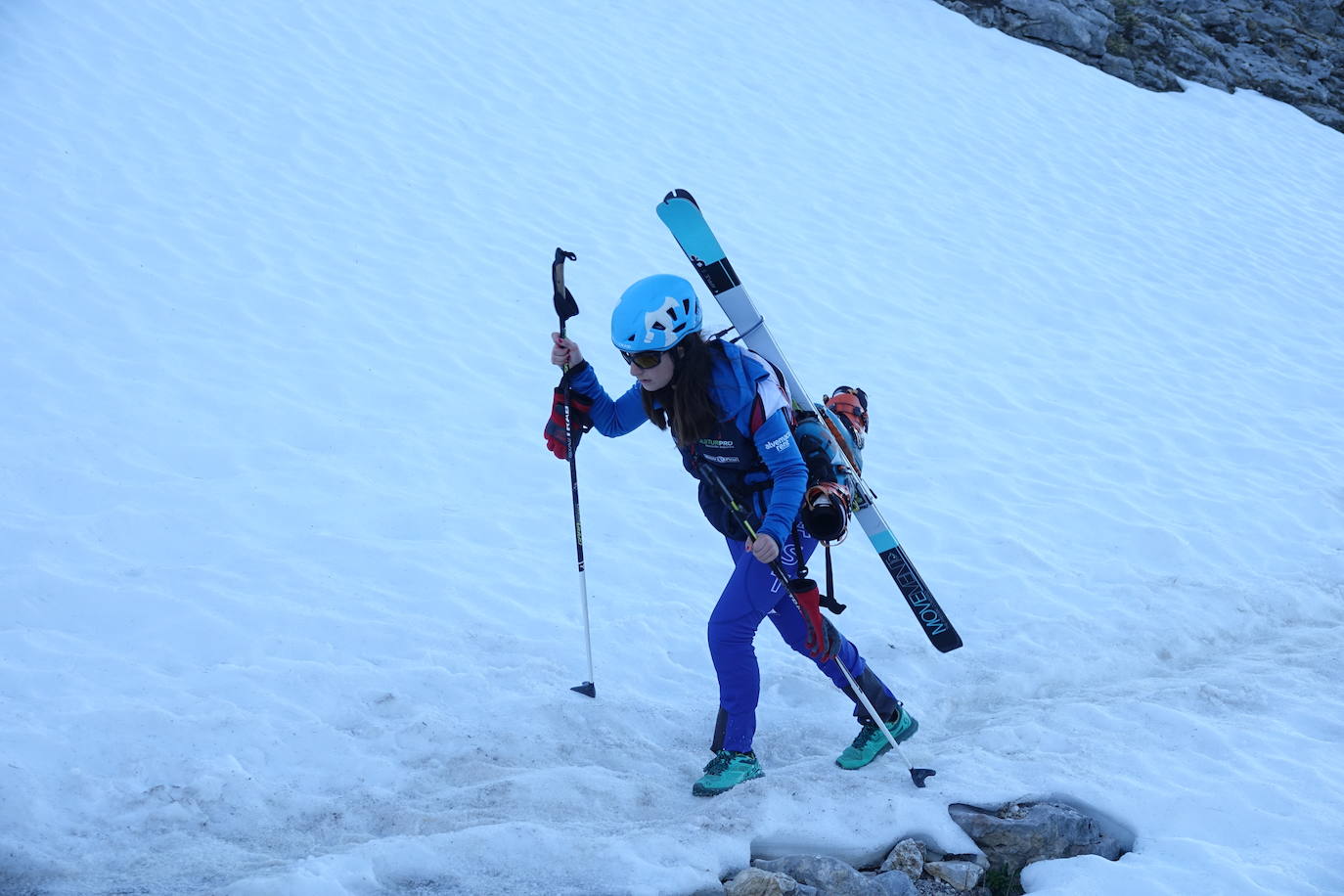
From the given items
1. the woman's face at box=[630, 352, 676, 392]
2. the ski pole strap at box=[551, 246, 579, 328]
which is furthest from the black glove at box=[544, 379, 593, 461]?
the woman's face at box=[630, 352, 676, 392]

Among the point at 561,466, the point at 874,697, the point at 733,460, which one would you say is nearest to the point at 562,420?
the point at 733,460

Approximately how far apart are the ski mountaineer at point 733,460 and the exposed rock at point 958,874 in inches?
31.3

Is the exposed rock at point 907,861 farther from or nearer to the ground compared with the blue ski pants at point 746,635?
nearer to the ground

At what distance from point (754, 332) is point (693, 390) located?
1029 mm

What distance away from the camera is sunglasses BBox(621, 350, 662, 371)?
15.3ft

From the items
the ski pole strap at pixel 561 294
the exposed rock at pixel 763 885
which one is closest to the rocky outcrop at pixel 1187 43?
the ski pole strap at pixel 561 294

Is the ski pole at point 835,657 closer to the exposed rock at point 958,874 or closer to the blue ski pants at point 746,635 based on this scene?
the blue ski pants at point 746,635

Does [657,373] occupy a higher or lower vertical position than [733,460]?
higher

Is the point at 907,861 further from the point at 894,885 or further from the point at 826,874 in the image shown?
the point at 826,874

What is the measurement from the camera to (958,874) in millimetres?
4707

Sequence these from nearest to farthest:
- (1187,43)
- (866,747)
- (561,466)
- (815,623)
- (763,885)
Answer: (763,885) < (815,623) < (866,747) < (561,466) < (1187,43)

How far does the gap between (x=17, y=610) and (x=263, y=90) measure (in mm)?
8867

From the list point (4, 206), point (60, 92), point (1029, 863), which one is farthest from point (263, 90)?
point (1029, 863)

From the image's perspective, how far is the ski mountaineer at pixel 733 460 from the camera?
4648 mm
